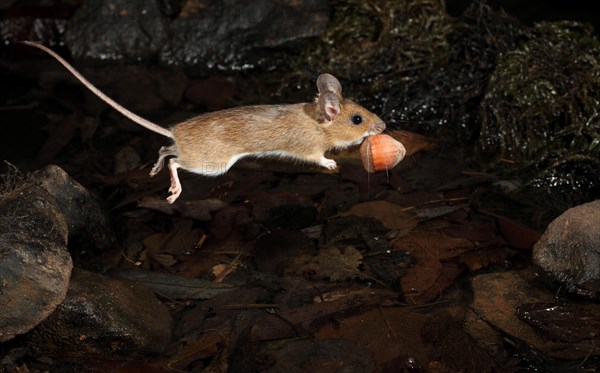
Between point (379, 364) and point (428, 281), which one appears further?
point (428, 281)

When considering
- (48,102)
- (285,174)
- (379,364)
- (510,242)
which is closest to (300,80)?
(285,174)

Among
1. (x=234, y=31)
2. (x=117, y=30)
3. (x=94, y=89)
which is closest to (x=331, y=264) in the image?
(x=94, y=89)

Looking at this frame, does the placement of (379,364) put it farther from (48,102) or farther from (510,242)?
(48,102)

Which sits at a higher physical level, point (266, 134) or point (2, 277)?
point (266, 134)

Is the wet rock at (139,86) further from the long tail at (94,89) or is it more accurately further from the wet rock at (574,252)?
the wet rock at (574,252)

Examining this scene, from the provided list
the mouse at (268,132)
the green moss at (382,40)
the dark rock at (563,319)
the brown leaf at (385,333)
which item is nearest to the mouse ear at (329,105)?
the mouse at (268,132)

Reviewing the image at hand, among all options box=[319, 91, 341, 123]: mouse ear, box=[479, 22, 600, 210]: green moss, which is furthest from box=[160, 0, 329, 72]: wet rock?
box=[319, 91, 341, 123]: mouse ear
